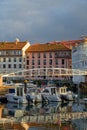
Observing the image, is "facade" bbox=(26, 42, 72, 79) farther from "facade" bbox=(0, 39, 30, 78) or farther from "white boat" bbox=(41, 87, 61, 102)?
"white boat" bbox=(41, 87, 61, 102)

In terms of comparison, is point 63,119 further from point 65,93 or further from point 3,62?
point 3,62

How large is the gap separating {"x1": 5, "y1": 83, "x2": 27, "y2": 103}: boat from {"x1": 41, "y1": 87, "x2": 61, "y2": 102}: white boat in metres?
3.03

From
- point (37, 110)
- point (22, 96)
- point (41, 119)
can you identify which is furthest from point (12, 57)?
point (41, 119)

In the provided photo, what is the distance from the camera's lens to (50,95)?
59.5 meters

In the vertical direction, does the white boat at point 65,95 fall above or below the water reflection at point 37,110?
above

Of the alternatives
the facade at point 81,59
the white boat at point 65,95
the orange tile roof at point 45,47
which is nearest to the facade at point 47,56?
the orange tile roof at point 45,47

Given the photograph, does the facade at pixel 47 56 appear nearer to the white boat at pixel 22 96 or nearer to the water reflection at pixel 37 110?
the white boat at pixel 22 96

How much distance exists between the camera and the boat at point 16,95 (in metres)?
56.9

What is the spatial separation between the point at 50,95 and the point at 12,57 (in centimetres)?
5801

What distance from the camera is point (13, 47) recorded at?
115625mm

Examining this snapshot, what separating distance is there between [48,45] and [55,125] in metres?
87.7

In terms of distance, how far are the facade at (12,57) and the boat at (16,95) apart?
180 feet

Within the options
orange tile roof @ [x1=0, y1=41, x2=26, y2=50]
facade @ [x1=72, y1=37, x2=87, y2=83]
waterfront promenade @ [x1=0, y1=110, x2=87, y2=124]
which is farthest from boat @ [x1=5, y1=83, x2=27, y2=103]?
orange tile roof @ [x1=0, y1=41, x2=26, y2=50]

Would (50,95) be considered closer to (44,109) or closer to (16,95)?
(16,95)
